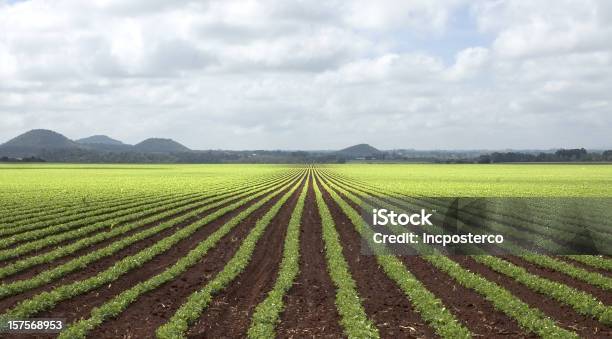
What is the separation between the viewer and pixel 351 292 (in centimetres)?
1339

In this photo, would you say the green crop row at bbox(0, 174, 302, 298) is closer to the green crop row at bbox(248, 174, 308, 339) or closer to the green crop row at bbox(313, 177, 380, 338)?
the green crop row at bbox(248, 174, 308, 339)

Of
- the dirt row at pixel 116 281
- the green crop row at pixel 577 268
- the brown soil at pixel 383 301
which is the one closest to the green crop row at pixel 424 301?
the brown soil at pixel 383 301

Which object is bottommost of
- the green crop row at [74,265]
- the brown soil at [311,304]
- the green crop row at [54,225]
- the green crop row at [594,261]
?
the brown soil at [311,304]

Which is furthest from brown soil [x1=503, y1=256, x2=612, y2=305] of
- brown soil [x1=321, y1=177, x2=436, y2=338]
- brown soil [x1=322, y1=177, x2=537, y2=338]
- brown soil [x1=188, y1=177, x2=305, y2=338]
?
brown soil [x1=188, y1=177, x2=305, y2=338]

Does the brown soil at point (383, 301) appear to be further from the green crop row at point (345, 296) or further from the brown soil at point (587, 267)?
the brown soil at point (587, 267)

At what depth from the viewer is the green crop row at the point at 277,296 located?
1080 cm

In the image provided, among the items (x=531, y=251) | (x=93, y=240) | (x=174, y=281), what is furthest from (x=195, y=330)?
(x=531, y=251)

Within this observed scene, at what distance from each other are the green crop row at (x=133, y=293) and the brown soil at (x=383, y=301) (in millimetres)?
5471

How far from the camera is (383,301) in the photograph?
1294 centimetres

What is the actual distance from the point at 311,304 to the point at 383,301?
6.15 feet

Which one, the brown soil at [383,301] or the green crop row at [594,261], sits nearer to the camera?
the brown soil at [383,301]

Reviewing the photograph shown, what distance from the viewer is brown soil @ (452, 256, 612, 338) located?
35.3ft

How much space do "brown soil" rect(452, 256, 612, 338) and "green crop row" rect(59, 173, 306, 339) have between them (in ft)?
31.2

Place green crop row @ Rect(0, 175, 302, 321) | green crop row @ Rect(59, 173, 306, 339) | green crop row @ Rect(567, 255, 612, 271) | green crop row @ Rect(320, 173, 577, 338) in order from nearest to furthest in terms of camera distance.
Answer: green crop row @ Rect(320, 173, 577, 338)
green crop row @ Rect(59, 173, 306, 339)
green crop row @ Rect(0, 175, 302, 321)
green crop row @ Rect(567, 255, 612, 271)
